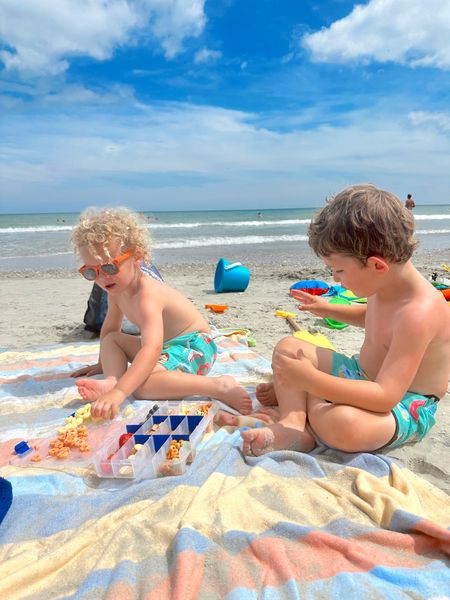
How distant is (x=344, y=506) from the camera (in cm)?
192

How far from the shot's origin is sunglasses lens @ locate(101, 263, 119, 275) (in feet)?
10.5

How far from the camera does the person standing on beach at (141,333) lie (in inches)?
117

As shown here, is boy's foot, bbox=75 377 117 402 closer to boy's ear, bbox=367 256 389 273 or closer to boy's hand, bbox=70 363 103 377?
boy's hand, bbox=70 363 103 377

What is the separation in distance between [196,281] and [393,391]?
7196 mm

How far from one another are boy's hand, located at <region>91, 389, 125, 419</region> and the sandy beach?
5.00 feet

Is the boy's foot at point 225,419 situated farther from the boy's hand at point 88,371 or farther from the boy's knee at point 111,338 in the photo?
the boy's hand at point 88,371

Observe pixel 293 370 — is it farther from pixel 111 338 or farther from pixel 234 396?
pixel 111 338

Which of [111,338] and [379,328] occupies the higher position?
[379,328]

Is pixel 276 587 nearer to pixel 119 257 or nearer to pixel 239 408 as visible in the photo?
pixel 239 408

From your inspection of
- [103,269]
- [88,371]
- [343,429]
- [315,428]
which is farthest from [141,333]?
[343,429]

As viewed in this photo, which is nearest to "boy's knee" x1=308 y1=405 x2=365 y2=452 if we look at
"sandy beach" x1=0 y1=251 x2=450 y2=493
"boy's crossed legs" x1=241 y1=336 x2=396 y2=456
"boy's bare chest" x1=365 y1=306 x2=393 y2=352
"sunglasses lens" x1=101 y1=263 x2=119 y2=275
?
"boy's crossed legs" x1=241 y1=336 x2=396 y2=456

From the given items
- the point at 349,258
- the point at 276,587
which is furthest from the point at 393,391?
the point at 276,587

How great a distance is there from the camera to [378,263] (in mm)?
2225

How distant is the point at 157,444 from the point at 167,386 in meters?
0.73
